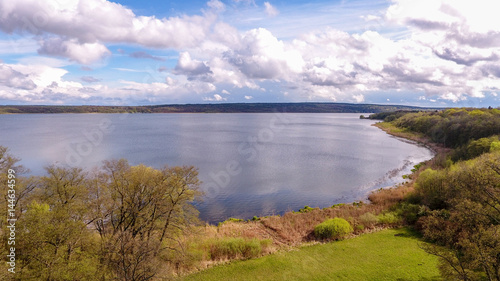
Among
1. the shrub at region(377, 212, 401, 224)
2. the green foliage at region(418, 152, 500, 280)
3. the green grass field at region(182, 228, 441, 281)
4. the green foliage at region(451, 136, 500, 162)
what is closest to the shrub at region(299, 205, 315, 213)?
the shrub at region(377, 212, 401, 224)

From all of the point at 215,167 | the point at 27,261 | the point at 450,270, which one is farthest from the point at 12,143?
the point at 450,270

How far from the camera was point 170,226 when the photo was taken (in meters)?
19.4

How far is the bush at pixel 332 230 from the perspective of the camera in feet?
81.8

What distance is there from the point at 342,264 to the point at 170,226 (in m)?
13.5

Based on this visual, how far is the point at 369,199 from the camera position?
125 ft

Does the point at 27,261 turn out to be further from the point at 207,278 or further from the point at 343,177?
the point at 343,177

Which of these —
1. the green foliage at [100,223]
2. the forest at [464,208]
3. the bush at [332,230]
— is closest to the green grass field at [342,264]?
the bush at [332,230]

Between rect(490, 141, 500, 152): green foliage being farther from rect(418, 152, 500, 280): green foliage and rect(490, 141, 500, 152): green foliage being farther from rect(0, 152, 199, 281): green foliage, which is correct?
rect(0, 152, 199, 281): green foliage

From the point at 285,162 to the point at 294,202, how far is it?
76.9 feet

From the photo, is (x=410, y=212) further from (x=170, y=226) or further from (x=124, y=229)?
(x=124, y=229)

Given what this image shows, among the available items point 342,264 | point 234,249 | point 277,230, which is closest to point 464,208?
point 342,264

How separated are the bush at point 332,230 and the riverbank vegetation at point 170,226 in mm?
91

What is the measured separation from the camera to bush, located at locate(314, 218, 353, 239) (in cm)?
2494

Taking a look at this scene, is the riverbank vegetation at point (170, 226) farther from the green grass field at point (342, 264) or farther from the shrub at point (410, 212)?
the green grass field at point (342, 264)
